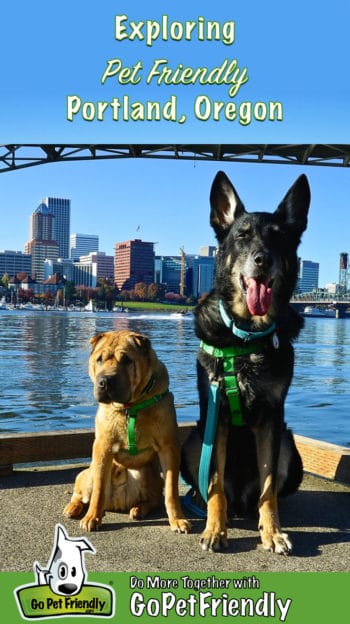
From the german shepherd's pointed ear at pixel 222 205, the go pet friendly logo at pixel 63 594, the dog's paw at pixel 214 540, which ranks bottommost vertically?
the dog's paw at pixel 214 540

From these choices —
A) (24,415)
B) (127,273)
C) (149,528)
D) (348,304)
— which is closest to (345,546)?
(149,528)

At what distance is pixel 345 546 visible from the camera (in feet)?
11.1

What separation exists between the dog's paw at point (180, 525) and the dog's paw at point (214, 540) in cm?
21

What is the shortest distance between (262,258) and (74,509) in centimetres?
201

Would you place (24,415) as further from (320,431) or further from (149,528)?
(149,528)

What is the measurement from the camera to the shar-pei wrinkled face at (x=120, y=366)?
3.34 meters

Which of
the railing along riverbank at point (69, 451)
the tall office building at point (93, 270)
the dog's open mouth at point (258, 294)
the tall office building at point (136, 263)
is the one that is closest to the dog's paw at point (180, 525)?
the dog's open mouth at point (258, 294)

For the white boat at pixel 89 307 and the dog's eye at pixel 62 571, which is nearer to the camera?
the dog's eye at pixel 62 571

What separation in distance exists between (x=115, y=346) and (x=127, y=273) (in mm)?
130113

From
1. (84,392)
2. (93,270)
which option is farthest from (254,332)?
(93,270)

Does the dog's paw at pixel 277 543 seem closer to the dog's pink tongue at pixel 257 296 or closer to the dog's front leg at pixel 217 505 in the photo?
the dog's front leg at pixel 217 505

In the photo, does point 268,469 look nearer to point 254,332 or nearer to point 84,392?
point 254,332

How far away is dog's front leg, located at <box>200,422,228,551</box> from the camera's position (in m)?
3.33

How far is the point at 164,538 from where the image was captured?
136 inches
